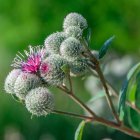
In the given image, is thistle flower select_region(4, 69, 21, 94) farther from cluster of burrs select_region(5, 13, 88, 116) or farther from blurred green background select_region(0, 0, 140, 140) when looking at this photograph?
blurred green background select_region(0, 0, 140, 140)

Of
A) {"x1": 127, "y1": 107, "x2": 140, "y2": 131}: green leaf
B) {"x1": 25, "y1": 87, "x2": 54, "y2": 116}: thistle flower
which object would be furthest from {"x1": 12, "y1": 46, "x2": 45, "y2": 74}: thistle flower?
{"x1": 127, "y1": 107, "x2": 140, "y2": 131}: green leaf

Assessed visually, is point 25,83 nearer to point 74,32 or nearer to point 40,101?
point 40,101

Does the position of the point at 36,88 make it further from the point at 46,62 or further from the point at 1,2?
the point at 1,2

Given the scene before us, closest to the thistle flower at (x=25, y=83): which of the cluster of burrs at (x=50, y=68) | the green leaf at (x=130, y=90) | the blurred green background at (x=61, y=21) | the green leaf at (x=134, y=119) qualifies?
the cluster of burrs at (x=50, y=68)

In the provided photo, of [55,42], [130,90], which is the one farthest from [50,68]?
[130,90]

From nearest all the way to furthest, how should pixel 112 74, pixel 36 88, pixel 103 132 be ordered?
pixel 36 88 < pixel 112 74 < pixel 103 132

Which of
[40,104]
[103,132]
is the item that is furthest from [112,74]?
[40,104]
